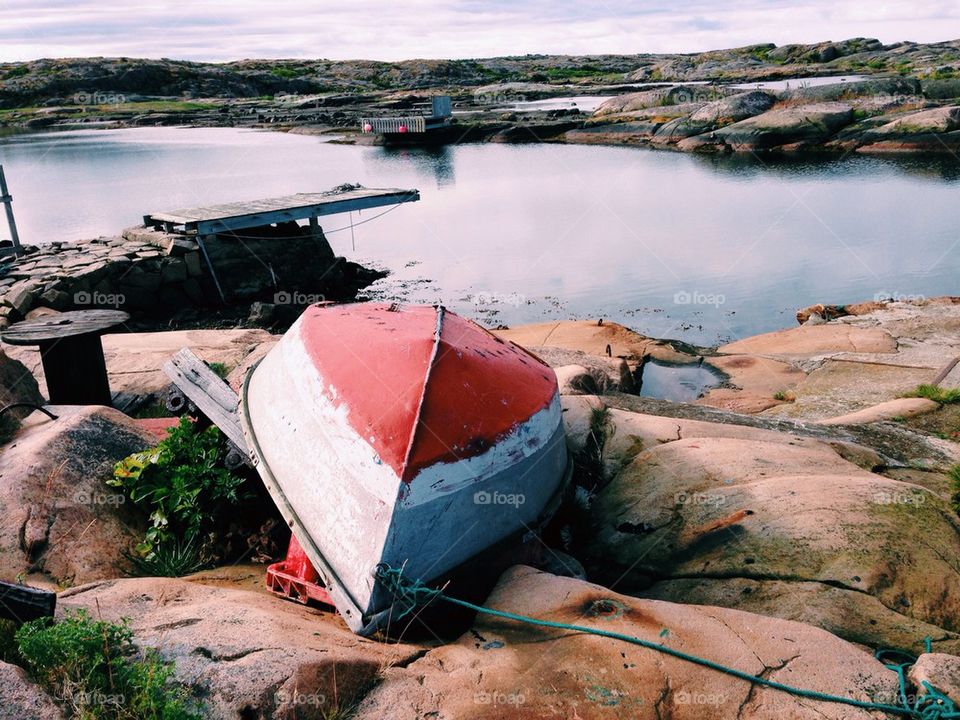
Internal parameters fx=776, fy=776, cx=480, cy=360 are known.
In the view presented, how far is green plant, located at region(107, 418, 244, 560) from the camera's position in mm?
5742

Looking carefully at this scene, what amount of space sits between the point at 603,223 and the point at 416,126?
25.1m

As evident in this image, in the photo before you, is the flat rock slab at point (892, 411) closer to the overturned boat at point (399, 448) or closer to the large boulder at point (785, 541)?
the large boulder at point (785, 541)

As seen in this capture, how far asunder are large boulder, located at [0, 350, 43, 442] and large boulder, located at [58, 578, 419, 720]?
229cm

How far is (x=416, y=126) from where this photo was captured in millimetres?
47750

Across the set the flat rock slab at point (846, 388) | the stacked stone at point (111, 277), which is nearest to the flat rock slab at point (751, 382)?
the flat rock slab at point (846, 388)

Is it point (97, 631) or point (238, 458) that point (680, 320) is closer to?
point (238, 458)

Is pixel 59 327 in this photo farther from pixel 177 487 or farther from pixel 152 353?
→ pixel 177 487

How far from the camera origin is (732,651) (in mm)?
4008

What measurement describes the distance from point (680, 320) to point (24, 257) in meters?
14.4

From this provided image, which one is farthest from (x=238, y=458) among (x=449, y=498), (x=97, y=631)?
(x=97, y=631)

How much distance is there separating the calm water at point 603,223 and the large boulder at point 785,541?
32.9 ft

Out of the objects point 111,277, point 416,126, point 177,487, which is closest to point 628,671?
point 177,487

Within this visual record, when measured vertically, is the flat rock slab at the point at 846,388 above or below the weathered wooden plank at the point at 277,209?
below

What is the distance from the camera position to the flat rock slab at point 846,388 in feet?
33.4
